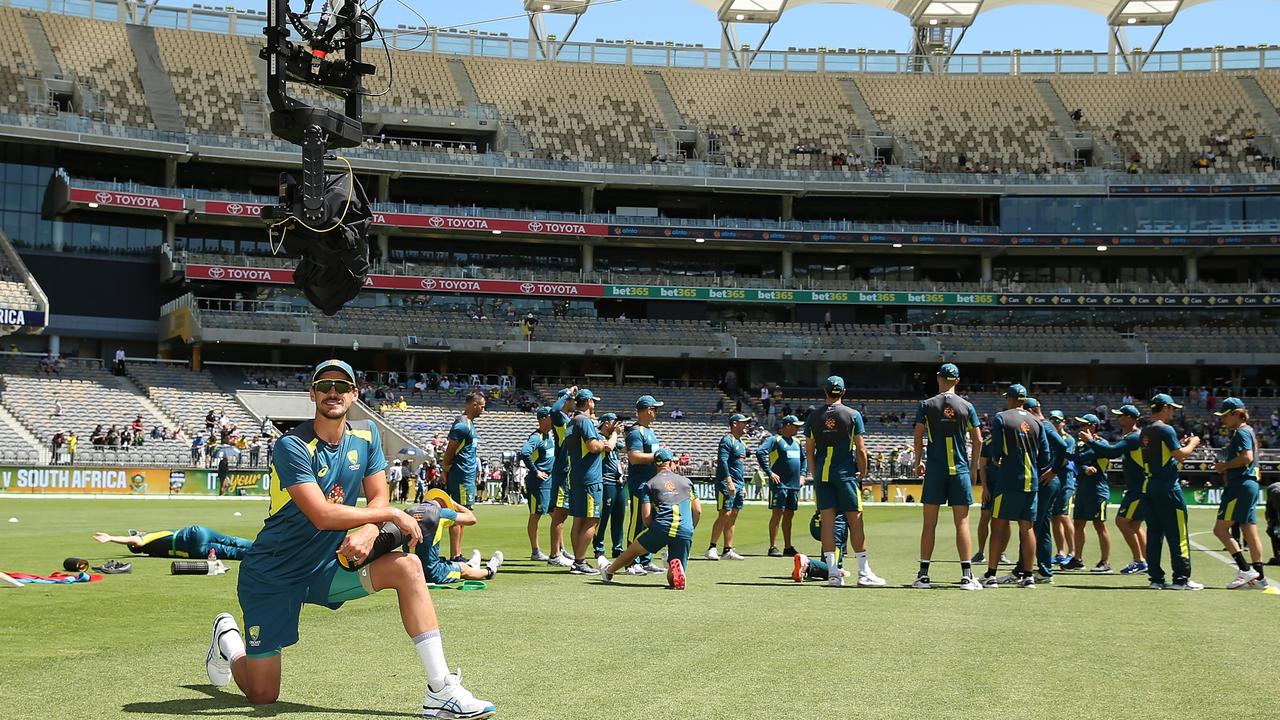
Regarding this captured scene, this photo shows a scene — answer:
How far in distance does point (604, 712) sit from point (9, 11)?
6556 centimetres

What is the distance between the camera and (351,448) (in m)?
6.50

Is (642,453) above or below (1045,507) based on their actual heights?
above

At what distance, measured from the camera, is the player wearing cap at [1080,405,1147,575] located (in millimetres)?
13766

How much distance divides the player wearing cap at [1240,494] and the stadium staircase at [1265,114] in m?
59.0

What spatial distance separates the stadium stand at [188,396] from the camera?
49.0m

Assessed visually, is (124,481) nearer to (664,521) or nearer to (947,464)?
(664,521)

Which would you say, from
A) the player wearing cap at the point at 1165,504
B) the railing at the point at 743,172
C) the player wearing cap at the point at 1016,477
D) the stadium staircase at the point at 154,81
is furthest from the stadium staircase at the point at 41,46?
the player wearing cap at the point at 1165,504

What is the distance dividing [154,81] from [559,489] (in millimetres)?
53180

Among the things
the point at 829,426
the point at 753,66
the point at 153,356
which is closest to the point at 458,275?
the point at 153,356

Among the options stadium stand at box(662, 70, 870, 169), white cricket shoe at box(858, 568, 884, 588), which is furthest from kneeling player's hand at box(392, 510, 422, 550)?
stadium stand at box(662, 70, 870, 169)

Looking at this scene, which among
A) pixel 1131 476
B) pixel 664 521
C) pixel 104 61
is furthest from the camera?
pixel 104 61

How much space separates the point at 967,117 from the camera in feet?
229

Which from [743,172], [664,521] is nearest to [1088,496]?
[664,521]

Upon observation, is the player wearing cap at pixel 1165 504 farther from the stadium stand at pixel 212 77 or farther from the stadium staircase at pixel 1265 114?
the stadium staircase at pixel 1265 114
